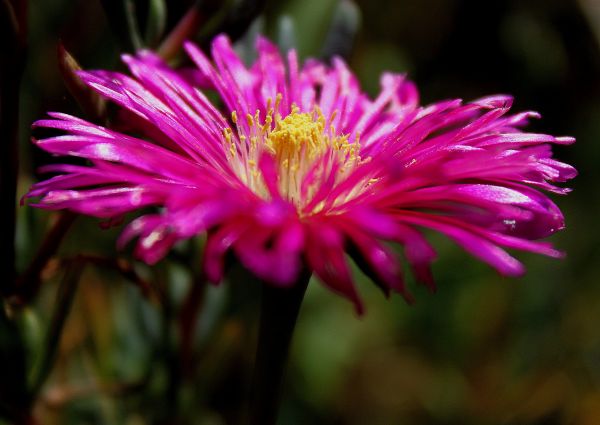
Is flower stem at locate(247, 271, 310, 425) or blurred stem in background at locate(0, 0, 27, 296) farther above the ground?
blurred stem in background at locate(0, 0, 27, 296)

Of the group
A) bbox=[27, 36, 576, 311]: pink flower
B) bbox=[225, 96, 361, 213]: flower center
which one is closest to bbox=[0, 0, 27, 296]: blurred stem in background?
bbox=[27, 36, 576, 311]: pink flower

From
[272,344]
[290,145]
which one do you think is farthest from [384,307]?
[272,344]

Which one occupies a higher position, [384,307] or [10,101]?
[10,101]

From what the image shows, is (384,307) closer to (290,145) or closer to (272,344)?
(290,145)

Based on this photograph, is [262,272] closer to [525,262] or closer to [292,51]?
[292,51]

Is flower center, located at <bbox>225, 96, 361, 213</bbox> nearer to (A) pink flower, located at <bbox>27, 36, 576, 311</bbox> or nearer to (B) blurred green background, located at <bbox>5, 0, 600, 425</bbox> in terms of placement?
(A) pink flower, located at <bbox>27, 36, 576, 311</bbox>

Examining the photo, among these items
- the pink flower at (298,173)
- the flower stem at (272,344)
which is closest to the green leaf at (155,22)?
the pink flower at (298,173)

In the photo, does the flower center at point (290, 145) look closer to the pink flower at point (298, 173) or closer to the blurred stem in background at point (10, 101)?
the pink flower at point (298, 173)
